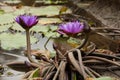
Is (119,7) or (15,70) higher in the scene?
(119,7)

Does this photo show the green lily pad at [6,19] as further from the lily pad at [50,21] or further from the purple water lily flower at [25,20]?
the purple water lily flower at [25,20]

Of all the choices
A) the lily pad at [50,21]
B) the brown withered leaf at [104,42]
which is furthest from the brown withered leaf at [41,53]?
the lily pad at [50,21]

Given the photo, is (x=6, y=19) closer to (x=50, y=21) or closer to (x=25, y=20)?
(x=50, y=21)

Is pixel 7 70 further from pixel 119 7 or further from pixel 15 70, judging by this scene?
pixel 119 7

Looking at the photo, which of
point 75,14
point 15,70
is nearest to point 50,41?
point 15,70

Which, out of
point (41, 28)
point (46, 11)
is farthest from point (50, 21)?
point (46, 11)

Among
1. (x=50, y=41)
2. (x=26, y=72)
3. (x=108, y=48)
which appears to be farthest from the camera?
(x=50, y=41)

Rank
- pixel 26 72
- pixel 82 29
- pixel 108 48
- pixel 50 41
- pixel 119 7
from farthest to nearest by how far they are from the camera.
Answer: pixel 119 7 < pixel 50 41 < pixel 108 48 < pixel 26 72 < pixel 82 29

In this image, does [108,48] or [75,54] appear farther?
[108,48]
